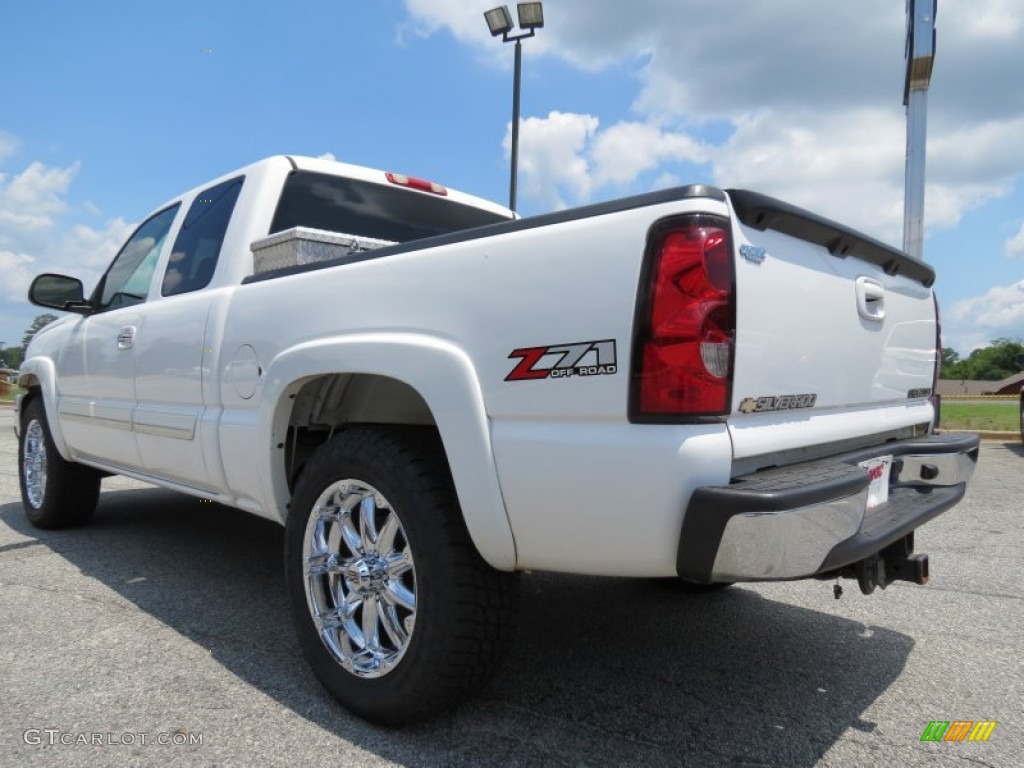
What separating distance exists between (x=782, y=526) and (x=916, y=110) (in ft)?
31.3

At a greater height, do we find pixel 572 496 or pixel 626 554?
pixel 572 496

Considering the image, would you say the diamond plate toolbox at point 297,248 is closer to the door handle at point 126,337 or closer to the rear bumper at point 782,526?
the door handle at point 126,337

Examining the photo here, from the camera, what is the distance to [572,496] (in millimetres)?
1931

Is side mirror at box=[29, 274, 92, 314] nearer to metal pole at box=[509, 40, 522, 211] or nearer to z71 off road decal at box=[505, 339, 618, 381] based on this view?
z71 off road decal at box=[505, 339, 618, 381]

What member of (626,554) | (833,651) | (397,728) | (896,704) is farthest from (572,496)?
(833,651)

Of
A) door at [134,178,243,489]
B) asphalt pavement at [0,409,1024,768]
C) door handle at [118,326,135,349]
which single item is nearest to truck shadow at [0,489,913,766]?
asphalt pavement at [0,409,1024,768]

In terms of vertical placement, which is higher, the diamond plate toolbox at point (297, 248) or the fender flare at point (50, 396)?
the diamond plate toolbox at point (297, 248)

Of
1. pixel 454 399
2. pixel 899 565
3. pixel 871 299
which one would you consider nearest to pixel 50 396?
pixel 454 399

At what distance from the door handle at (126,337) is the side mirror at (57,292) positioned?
0.79 meters

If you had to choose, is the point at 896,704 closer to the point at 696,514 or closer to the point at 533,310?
the point at 696,514

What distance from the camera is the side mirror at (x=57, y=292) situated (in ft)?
15.1

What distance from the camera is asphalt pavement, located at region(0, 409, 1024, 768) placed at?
86.3 inches

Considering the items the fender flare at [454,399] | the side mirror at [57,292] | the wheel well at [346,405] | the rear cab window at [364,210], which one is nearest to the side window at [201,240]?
the rear cab window at [364,210]

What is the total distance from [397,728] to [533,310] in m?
1.34
